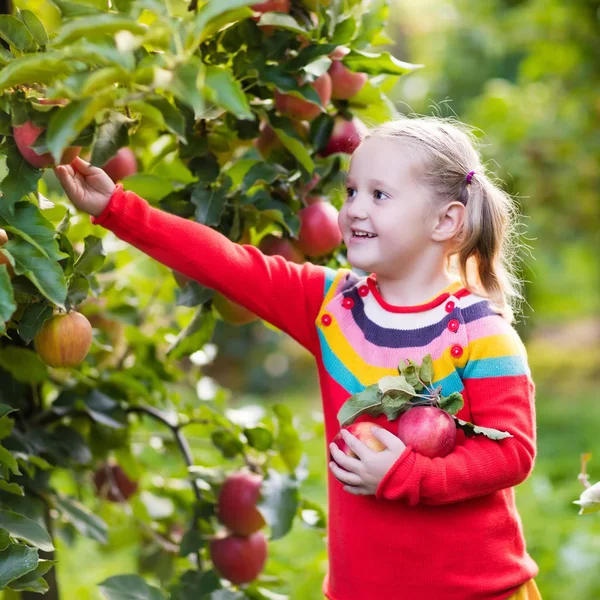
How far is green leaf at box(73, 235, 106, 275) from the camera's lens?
49.6 inches

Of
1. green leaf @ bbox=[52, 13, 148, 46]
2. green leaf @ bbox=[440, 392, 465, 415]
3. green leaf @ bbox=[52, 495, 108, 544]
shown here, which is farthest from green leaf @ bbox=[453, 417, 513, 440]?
green leaf @ bbox=[52, 495, 108, 544]

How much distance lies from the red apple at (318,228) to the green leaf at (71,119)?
1.93 ft

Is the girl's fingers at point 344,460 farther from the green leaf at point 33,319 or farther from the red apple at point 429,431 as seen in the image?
the green leaf at point 33,319

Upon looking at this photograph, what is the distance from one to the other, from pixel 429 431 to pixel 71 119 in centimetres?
57

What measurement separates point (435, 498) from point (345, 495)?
0.53 ft

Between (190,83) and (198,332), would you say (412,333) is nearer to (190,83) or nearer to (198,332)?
(198,332)

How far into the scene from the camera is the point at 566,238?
4887 millimetres

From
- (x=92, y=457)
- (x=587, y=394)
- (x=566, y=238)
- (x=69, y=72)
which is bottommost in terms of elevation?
(x=587, y=394)

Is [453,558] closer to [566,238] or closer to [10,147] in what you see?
[10,147]

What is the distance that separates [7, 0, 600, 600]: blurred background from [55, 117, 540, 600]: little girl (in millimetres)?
386

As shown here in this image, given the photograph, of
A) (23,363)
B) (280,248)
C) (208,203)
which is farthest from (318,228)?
(23,363)

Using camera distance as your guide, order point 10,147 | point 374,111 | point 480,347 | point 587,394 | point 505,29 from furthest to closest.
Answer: point 587,394 < point 505,29 < point 374,111 < point 480,347 < point 10,147

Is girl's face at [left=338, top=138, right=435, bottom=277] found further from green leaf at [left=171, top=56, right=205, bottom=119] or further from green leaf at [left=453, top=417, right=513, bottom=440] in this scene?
green leaf at [left=171, top=56, right=205, bottom=119]

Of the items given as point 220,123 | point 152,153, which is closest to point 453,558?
point 220,123
